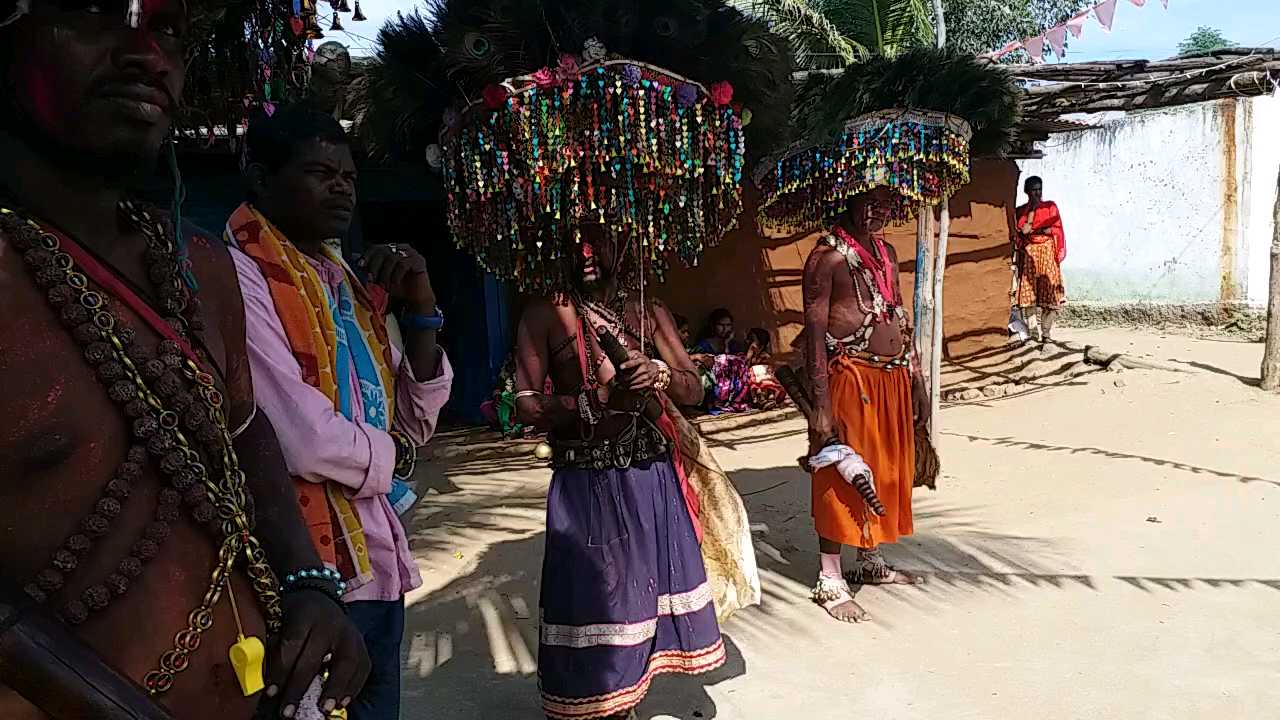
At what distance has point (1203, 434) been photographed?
26.7 feet

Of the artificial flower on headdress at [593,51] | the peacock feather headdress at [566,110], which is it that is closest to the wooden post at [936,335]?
the peacock feather headdress at [566,110]

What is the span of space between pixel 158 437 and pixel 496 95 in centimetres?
172

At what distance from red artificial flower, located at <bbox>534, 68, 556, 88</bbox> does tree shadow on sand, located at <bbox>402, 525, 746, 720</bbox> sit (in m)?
2.23

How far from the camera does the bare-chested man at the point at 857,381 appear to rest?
4.52 m

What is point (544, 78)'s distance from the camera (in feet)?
8.98

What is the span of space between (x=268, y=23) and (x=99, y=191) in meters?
0.59

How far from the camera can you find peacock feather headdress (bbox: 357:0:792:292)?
275 cm

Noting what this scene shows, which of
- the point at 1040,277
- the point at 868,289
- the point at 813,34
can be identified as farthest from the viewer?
the point at 813,34

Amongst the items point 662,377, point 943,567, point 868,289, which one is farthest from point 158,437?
point 943,567

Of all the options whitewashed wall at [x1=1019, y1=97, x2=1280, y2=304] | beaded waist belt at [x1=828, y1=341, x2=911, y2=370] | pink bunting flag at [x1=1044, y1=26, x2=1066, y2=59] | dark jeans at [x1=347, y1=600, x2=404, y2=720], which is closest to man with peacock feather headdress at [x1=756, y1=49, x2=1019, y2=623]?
beaded waist belt at [x1=828, y1=341, x2=911, y2=370]

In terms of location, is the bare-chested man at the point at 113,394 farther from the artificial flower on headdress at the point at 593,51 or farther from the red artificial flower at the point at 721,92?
the red artificial flower at the point at 721,92

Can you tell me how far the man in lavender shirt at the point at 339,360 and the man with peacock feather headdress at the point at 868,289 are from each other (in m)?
2.46

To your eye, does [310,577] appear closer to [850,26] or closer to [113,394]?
[113,394]

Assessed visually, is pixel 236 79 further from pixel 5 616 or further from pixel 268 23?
pixel 5 616
